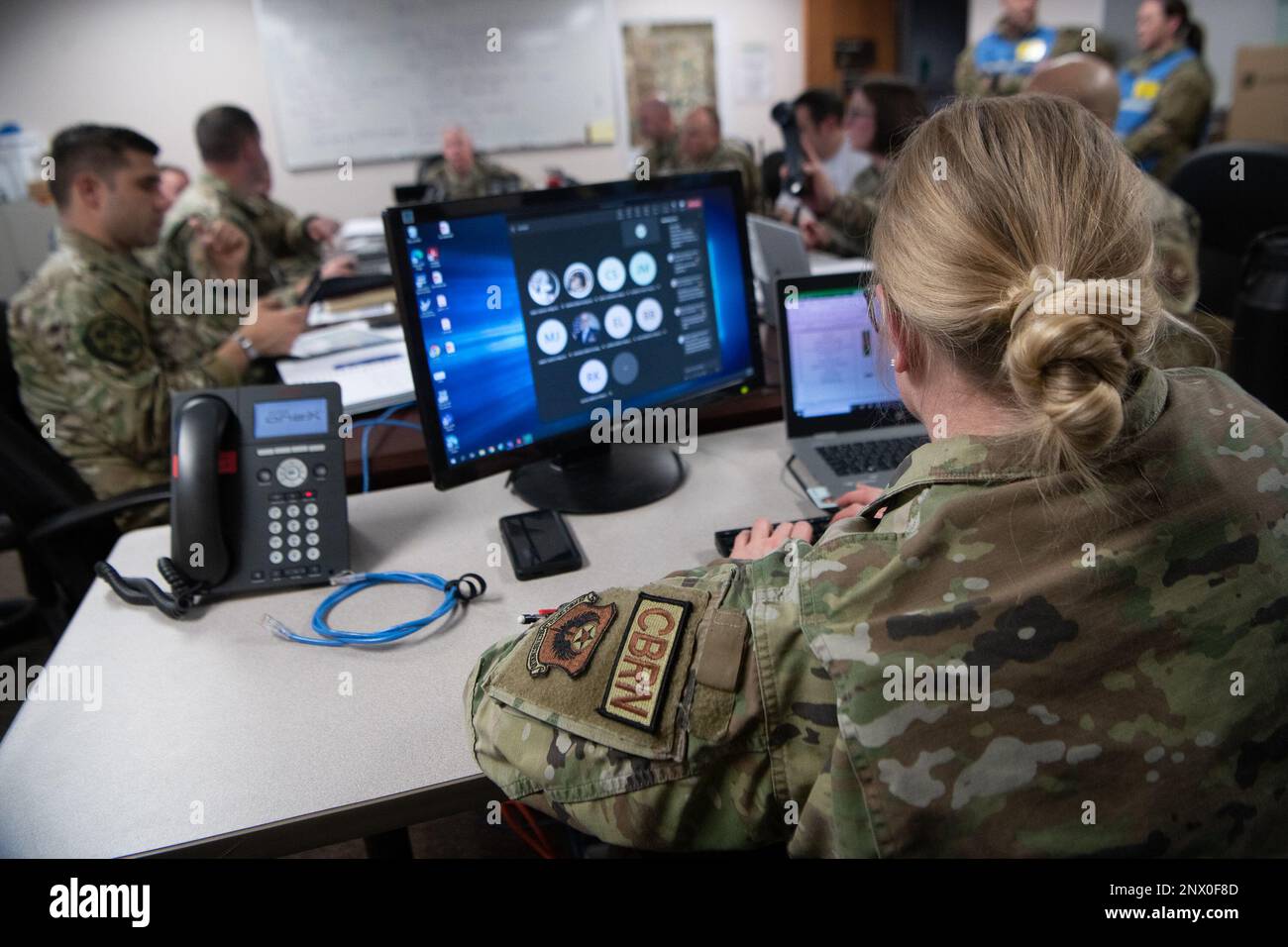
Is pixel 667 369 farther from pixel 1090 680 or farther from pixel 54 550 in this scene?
pixel 54 550

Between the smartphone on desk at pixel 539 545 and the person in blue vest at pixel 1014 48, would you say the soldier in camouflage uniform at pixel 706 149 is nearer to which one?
the person in blue vest at pixel 1014 48

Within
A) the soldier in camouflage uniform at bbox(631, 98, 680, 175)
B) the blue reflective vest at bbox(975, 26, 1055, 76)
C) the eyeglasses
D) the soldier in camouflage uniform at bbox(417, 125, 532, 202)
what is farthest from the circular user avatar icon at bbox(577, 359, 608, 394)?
the blue reflective vest at bbox(975, 26, 1055, 76)

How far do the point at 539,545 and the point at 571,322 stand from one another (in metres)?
0.33

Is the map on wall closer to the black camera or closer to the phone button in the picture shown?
the black camera

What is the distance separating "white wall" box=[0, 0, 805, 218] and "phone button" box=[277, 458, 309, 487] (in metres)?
4.52

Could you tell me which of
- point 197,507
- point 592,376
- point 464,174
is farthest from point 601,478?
point 464,174

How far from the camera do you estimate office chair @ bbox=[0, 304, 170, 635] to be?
1.57 meters

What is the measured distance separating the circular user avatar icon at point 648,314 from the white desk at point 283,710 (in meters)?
0.28

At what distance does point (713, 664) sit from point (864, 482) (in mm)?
685

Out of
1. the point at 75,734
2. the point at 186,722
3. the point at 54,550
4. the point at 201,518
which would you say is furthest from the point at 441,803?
the point at 54,550

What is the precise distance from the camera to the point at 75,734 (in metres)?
0.90

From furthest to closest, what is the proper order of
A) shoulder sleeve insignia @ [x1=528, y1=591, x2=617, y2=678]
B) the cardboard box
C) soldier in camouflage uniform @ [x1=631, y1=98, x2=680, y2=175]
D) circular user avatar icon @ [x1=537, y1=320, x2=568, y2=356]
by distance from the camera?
1. soldier in camouflage uniform @ [x1=631, y1=98, x2=680, y2=175]
2. the cardboard box
3. circular user avatar icon @ [x1=537, y1=320, x2=568, y2=356]
4. shoulder sleeve insignia @ [x1=528, y1=591, x2=617, y2=678]

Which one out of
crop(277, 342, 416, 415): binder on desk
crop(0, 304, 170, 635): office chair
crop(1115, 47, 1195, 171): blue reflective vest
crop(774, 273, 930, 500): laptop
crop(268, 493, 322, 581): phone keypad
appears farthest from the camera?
crop(1115, 47, 1195, 171): blue reflective vest

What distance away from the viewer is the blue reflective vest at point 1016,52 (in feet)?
17.4
